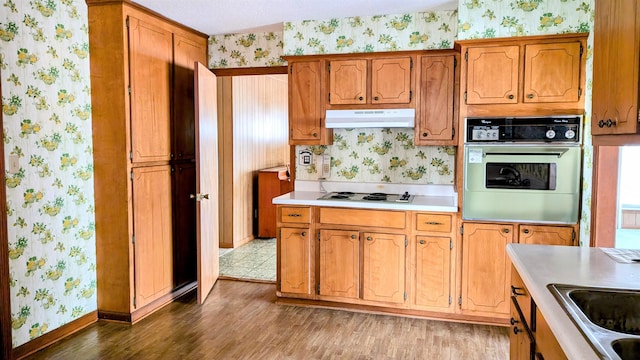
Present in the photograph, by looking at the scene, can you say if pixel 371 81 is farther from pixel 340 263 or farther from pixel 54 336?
pixel 54 336

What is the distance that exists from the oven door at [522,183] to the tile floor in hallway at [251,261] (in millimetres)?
2202

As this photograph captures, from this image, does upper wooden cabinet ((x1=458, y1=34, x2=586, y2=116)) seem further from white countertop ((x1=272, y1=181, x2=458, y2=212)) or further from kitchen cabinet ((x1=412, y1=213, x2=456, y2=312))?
kitchen cabinet ((x1=412, y1=213, x2=456, y2=312))

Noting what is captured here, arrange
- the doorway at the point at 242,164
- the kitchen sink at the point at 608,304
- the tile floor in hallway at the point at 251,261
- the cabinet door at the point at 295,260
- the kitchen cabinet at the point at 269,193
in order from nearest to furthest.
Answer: the kitchen sink at the point at 608,304 → the cabinet door at the point at 295,260 → the tile floor in hallway at the point at 251,261 → the doorway at the point at 242,164 → the kitchen cabinet at the point at 269,193

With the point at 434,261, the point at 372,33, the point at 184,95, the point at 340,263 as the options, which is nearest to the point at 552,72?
the point at 372,33

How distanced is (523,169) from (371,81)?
1400mm

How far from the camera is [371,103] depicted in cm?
391

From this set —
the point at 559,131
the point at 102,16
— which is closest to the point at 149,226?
the point at 102,16

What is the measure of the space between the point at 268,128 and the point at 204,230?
3.31 m

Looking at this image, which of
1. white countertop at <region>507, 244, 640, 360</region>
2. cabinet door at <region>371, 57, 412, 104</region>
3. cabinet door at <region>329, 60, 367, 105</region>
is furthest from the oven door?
white countertop at <region>507, 244, 640, 360</region>

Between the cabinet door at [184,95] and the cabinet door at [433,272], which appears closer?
the cabinet door at [433,272]

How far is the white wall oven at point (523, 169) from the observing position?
3.27 m

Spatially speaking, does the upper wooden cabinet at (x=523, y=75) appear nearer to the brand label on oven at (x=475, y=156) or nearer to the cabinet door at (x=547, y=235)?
the brand label on oven at (x=475, y=156)

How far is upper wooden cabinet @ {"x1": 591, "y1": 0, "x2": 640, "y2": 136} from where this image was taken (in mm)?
1480

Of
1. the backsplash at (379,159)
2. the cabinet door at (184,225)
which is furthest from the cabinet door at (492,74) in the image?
the cabinet door at (184,225)
